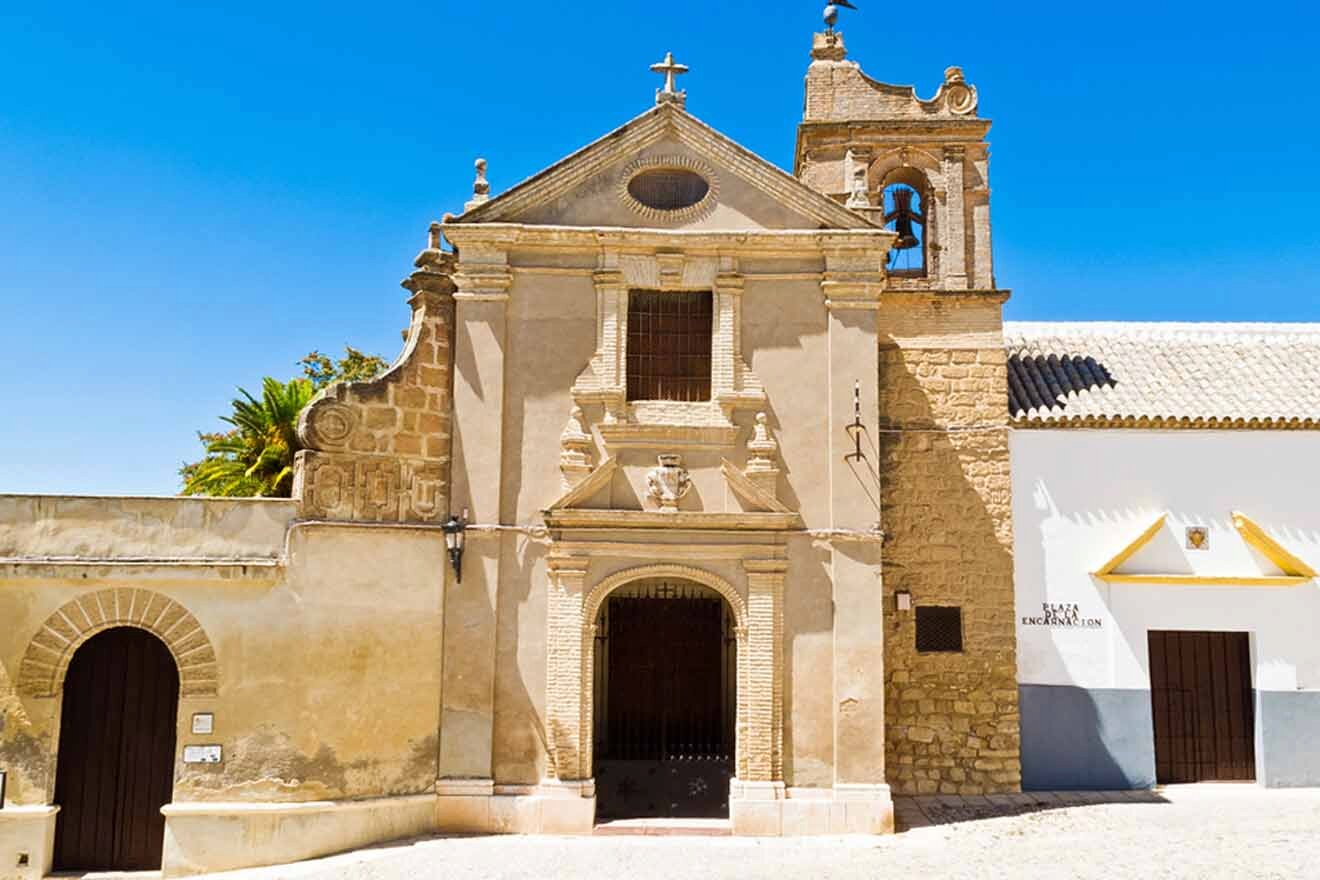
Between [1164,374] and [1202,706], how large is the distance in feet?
16.4

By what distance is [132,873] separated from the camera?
11.6 m

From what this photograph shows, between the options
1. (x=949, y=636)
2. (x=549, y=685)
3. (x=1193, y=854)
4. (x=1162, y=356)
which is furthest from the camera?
(x=1162, y=356)

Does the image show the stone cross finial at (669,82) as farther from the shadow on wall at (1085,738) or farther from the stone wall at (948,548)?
the shadow on wall at (1085,738)

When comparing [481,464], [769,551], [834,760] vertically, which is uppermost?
[481,464]

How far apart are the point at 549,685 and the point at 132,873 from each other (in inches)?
193

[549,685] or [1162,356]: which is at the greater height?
[1162,356]

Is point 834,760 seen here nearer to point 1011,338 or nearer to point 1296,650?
point 1296,650

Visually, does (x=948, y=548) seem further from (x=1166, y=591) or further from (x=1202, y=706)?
(x=1202, y=706)

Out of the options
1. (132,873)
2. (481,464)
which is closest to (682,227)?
(481,464)

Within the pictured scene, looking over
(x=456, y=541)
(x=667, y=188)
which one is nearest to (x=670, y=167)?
(x=667, y=188)

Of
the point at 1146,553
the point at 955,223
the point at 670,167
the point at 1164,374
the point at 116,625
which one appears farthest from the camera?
the point at 955,223

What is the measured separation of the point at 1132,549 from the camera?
15.1 m

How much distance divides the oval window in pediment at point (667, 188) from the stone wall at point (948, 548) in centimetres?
387

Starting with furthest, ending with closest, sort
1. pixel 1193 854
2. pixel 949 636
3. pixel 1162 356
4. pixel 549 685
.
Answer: pixel 1162 356 < pixel 949 636 < pixel 549 685 < pixel 1193 854
